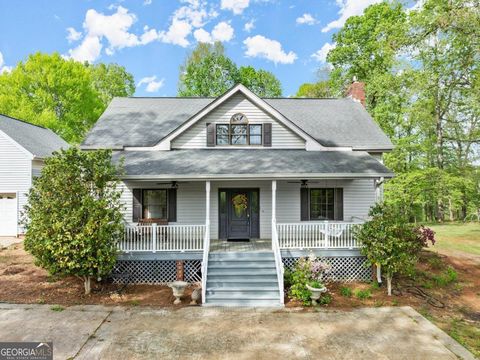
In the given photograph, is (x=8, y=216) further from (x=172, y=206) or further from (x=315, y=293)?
(x=315, y=293)

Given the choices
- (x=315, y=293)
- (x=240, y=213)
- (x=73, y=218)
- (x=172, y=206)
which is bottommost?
(x=315, y=293)

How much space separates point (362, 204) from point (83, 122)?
2785 centimetres

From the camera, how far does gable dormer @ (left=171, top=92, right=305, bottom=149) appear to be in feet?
41.2

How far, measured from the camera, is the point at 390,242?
8.55 m

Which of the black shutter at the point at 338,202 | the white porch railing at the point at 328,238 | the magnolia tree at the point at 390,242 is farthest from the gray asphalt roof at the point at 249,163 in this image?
the magnolia tree at the point at 390,242

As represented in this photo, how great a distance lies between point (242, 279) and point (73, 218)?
504 centimetres

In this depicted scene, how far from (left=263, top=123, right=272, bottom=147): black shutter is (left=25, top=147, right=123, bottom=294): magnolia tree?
6.42 meters

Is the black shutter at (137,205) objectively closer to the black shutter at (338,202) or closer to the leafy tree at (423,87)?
the black shutter at (338,202)

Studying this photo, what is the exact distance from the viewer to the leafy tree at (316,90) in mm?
36547

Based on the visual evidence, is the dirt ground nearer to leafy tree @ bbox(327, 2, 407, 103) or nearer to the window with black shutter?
the window with black shutter

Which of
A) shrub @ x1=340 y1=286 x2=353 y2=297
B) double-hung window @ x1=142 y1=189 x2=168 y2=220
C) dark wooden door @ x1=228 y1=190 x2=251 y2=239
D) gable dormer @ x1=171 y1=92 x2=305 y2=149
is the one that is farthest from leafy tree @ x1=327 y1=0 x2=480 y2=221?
double-hung window @ x1=142 y1=189 x2=168 y2=220

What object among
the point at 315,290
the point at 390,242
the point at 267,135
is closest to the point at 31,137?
the point at 267,135

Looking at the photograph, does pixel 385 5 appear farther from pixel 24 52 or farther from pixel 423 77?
pixel 24 52

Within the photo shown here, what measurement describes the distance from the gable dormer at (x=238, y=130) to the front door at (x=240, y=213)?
2041 millimetres
